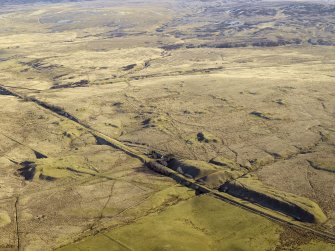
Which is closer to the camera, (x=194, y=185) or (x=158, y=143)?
(x=194, y=185)

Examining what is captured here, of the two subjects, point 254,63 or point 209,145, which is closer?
point 209,145

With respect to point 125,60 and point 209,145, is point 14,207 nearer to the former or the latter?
point 209,145

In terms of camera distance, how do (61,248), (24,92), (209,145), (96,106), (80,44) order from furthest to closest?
(80,44) → (24,92) → (96,106) → (209,145) → (61,248)

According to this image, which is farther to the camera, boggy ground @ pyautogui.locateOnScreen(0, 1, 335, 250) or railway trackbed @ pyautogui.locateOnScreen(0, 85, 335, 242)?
boggy ground @ pyautogui.locateOnScreen(0, 1, 335, 250)

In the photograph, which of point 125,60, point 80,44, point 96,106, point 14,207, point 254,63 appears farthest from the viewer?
point 80,44

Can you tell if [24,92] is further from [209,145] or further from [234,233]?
[234,233]

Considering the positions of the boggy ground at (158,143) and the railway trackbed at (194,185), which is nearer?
the railway trackbed at (194,185)

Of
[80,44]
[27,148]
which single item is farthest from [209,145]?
[80,44]
